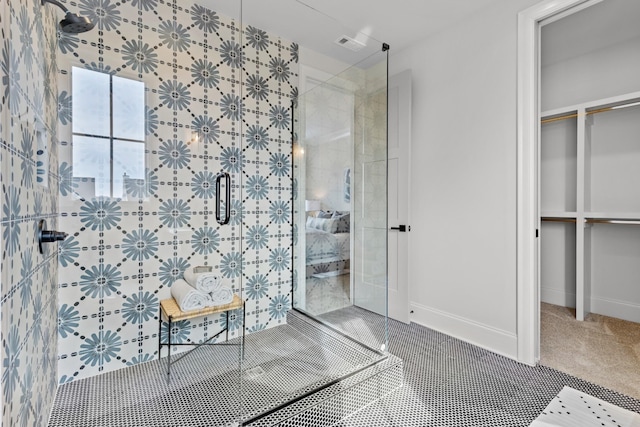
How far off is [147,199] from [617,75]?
3931 mm

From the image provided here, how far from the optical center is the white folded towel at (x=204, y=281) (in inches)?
80.9

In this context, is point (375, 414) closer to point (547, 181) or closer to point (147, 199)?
point (147, 199)

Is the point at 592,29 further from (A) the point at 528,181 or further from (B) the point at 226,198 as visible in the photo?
(B) the point at 226,198

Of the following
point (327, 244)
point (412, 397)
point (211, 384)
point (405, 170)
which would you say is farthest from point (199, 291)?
point (405, 170)

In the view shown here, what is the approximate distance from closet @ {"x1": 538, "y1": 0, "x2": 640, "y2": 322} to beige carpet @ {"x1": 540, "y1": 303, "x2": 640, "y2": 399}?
18 cm

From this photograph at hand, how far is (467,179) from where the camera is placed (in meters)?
2.48

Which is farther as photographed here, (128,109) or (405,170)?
(405,170)

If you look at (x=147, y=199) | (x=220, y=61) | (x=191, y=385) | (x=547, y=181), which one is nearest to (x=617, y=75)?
(x=547, y=181)

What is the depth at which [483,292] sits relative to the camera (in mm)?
2385

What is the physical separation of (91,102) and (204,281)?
1248 millimetres

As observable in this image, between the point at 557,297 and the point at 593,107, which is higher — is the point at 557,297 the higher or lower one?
the lower one

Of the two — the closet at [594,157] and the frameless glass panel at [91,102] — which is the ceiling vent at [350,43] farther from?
the closet at [594,157]

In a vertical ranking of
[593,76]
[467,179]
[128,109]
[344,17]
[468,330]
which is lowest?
[468,330]

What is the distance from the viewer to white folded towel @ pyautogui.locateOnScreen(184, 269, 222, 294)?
6.74ft
